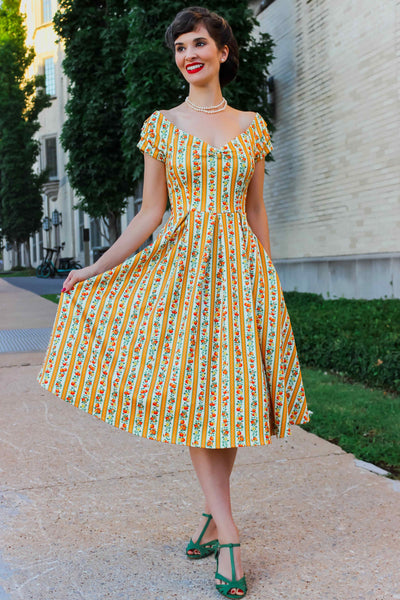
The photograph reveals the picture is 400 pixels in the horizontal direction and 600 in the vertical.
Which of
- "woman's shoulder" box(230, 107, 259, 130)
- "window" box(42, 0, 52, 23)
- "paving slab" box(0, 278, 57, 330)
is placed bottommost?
"paving slab" box(0, 278, 57, 330)

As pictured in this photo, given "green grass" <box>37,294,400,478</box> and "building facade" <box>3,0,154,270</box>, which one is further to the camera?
"building facade" <box>3,0,154,270</box>

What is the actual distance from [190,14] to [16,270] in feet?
125

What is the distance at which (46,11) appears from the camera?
123 ft

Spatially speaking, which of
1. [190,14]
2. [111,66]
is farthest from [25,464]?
[111,66]

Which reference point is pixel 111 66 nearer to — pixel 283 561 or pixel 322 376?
pixel 322 376

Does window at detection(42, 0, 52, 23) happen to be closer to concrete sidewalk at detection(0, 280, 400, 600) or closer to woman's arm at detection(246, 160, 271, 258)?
concrete sidewalk at detection(0, 280, 400, 600)

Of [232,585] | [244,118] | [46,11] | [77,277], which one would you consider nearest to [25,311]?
[77,277]

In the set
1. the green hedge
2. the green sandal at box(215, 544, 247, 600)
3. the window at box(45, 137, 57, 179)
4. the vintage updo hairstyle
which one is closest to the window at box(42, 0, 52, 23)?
the window at box(45, 137, 57, 179)

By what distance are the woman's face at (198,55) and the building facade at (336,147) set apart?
724cm

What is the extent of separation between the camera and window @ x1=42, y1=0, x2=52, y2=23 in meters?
37.2

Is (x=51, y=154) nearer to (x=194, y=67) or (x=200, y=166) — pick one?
(x=194, y=67)

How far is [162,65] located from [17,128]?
2430cm

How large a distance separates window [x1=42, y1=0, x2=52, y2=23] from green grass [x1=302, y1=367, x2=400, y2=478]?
35.9 m

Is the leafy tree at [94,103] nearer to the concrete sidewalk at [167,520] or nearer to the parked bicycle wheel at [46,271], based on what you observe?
the parked bicycle wheel at [46,271]
